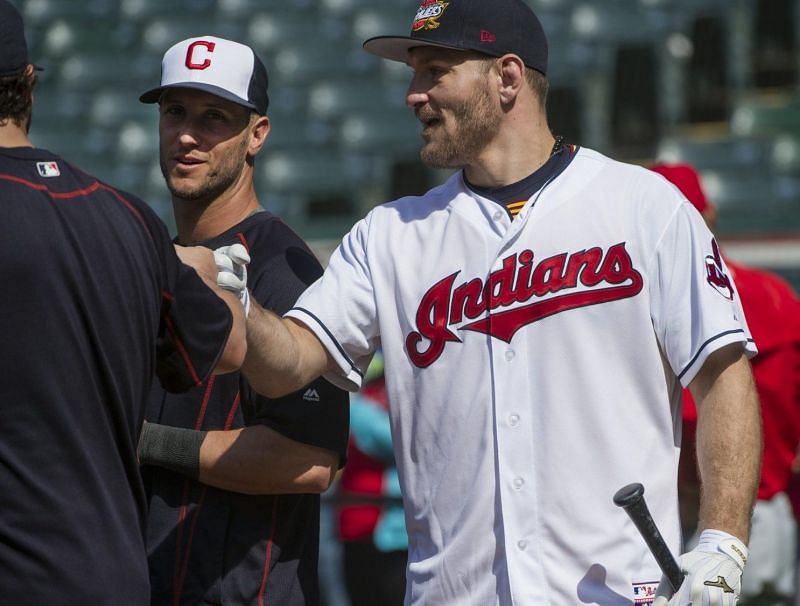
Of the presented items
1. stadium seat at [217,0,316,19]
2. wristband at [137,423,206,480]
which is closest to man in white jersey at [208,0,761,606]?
wristband at [137,423,206,480]

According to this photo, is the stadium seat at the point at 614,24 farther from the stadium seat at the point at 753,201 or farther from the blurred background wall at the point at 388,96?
the stadium seat at the point at 753,201

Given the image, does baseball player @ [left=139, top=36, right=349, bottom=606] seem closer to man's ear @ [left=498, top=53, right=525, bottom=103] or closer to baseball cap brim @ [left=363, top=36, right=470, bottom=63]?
baseball cap brim @ [left=363, top=36, right=470, bottom=63]

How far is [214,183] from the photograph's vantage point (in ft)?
9.86

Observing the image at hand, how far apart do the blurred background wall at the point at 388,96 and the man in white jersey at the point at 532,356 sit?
4.54 meters

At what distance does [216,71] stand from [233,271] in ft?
2.42

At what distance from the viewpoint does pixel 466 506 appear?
254 cm

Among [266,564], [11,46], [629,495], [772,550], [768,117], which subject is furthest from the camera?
[768,117]

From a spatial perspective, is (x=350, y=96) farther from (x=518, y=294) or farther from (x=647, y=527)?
(x=647, y=527)

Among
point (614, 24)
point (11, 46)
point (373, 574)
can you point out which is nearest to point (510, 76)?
point (11, 46)

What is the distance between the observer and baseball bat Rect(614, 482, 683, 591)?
2.27 meters

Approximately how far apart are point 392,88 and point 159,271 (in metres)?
6.88

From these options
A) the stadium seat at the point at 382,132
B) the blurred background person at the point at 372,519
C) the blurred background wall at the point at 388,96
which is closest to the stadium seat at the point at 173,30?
the blurred background wall at the point at 388,96

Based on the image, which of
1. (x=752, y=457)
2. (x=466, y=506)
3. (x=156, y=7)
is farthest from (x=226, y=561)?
(x=156, y=7)

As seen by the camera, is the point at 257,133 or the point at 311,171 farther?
the point at 311,171
